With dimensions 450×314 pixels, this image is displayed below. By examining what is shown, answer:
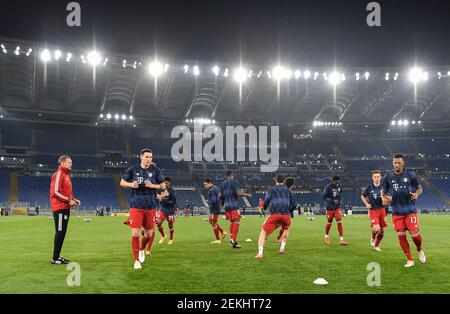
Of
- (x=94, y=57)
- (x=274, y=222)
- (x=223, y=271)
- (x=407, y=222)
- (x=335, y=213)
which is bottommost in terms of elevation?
(x=223, y=271)

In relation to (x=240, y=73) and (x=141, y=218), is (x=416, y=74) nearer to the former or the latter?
(x=240, y=73)

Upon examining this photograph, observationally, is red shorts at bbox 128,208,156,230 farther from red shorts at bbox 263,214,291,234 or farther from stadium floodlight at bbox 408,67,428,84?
A: stadium floodlight at bbox 408,67,428,84

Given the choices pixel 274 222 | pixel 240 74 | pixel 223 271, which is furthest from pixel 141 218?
pixel 240 74

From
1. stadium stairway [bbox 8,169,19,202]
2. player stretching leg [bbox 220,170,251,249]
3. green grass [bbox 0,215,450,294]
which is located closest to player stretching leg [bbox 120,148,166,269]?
green grass [bbox 0,215,450,294]

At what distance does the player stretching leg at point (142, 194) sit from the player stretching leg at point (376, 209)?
775 cm

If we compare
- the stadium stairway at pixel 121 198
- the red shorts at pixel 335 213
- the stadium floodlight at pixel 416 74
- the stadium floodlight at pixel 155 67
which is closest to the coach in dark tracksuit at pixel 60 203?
the red shorts at pixel 335 213

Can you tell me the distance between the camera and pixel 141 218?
9156 mm

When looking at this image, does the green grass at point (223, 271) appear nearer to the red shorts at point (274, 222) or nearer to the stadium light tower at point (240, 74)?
the red shorts at point (274, 222)

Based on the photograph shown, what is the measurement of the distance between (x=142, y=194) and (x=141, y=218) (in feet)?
1.85

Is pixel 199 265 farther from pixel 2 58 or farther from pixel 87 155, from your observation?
pixel 87 155

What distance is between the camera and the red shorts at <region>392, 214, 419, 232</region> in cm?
927
